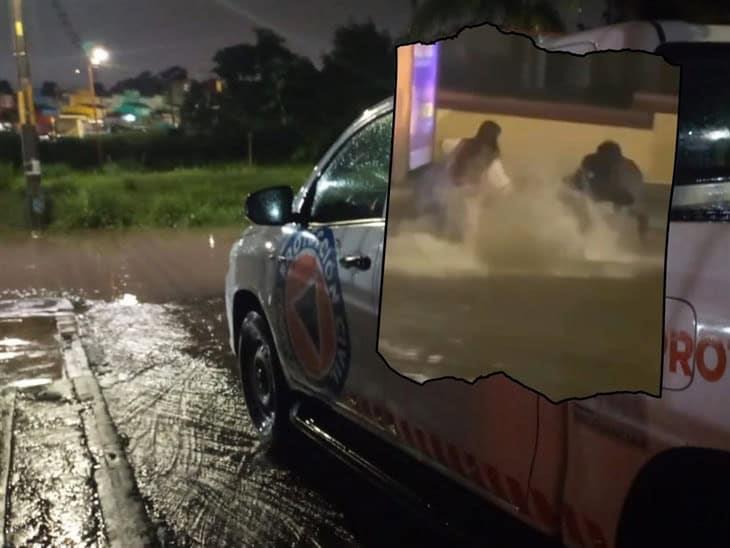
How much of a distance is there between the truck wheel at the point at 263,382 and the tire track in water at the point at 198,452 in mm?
133

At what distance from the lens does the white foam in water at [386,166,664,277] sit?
2.07 m

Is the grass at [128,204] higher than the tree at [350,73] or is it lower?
lower

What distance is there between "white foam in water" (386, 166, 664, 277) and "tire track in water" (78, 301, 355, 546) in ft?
7.17

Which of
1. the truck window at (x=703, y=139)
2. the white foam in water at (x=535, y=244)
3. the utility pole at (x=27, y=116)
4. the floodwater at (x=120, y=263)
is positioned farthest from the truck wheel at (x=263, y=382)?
the utility pole at (x=27, y=116)

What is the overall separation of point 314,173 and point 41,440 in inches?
92.8

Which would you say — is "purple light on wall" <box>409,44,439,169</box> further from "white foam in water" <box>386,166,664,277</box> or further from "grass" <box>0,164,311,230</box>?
"grass" <box>0,164,311,230</box>

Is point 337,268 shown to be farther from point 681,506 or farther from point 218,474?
point 681,506

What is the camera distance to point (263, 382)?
5398 millimetres

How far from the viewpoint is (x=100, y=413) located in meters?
6.01

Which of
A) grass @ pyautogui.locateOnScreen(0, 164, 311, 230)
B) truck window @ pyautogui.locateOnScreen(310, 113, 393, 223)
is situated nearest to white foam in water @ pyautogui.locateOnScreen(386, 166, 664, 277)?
truck window @ pyautogui.locateOnScreen(310, 113, 393, 223)

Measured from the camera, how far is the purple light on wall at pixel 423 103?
2230mm

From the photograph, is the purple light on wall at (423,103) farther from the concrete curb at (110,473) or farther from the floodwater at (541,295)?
the concrete curb at (110,473)

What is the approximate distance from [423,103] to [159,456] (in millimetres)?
3500

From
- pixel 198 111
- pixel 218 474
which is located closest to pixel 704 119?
pixel 218 474
